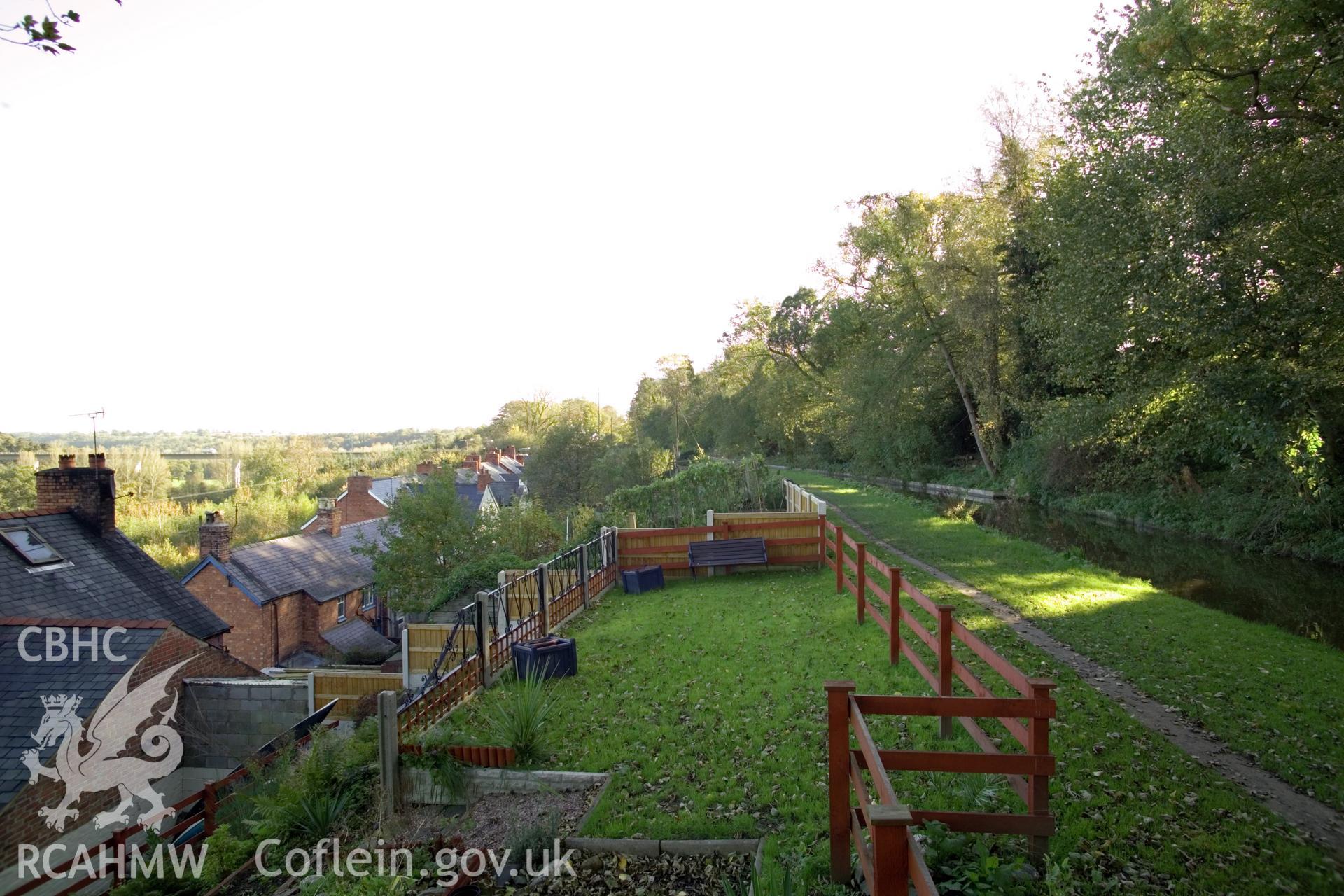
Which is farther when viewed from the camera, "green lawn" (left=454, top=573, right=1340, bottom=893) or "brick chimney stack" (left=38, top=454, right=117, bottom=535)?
"brick chimney stack" (left=38, top=454, right=117, bottom=535)

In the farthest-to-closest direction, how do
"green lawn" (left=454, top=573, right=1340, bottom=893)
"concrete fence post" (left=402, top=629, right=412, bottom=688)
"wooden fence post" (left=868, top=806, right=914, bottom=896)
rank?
"concrete fence post" (left=402, top=629, right=412, bottom=688) < "green lawn" (left=454, top=573, right=1340, bottom=893) < "wooden fence post" (left=868, top=806, right=914, bottom=896)

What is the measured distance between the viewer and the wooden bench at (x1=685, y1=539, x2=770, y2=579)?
50.1ft

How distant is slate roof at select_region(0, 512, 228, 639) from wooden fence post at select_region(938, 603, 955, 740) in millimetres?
13551

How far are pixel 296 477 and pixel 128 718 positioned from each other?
67.4 metres

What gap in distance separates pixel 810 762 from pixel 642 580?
8.67 meters

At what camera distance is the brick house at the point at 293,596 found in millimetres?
22891

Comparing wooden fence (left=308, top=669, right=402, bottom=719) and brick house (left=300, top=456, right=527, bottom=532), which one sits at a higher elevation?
brick house (left=300, top=456, right=527, bottom=532)

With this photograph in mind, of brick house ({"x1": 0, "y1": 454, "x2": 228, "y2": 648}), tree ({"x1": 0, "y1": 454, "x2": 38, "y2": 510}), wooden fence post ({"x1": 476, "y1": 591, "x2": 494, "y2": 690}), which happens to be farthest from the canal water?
tree ({"x1": 0, "y1": 454, "x2": 38, "y2": 510})

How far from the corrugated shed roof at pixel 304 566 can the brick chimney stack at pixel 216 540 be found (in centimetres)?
32

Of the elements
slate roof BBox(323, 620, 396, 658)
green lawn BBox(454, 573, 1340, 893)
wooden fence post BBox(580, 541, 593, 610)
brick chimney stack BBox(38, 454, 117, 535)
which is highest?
brick chimney stack BBox(38, 454, 117, 535)

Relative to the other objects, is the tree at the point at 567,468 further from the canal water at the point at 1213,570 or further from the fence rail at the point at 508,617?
the fence rail at the point at 508,617

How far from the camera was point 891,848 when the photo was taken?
3039 mm

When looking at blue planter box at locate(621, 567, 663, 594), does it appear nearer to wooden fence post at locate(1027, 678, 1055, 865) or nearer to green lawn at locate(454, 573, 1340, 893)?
green lawn at locate(454, 573, 1340, 893)

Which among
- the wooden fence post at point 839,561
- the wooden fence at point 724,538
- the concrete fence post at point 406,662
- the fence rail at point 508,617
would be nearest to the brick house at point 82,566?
the concrete fence post at point 406,662
